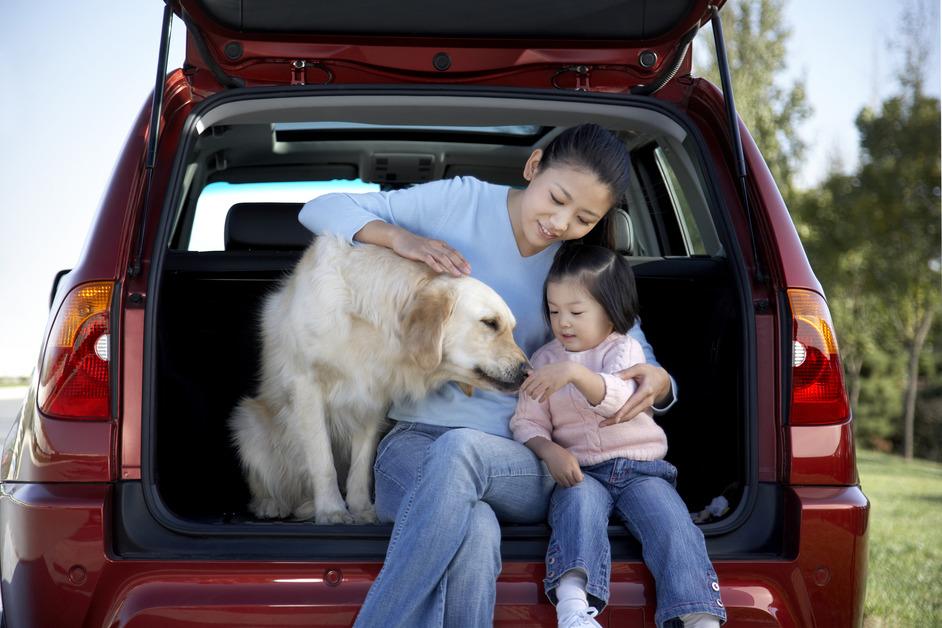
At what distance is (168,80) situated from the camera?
2.45 meters

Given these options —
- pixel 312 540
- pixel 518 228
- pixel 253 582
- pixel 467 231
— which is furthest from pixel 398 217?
pixel 253 582

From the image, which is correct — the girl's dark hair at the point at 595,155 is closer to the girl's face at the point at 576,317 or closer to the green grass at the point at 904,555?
the girl's face at the point at 576,317

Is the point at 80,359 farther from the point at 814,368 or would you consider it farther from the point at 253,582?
the point at 814,368

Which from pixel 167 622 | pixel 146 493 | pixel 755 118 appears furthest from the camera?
pixel 755 118

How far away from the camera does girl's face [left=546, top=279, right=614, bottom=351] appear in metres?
2.32

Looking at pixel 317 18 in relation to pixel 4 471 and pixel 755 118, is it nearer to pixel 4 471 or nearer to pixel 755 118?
pixel 4 471

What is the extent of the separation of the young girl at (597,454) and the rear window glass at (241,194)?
4.84ft

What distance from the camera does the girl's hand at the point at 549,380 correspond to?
6.73 ft

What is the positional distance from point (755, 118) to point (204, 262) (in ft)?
51.1

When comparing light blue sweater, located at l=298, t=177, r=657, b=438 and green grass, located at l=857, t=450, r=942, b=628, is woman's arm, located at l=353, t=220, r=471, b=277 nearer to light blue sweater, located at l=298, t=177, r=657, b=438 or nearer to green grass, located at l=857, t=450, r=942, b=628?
light blue sweater, located at l=298, t=177, r=657, b=438

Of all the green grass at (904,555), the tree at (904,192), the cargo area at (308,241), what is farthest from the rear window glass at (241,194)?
the tree at (904,192)

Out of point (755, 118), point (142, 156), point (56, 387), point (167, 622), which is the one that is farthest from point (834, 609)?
point (755, 118)

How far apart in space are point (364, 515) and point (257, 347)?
688 millimetres

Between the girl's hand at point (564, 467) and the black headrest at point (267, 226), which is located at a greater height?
the black headrest at point (267, 226)
